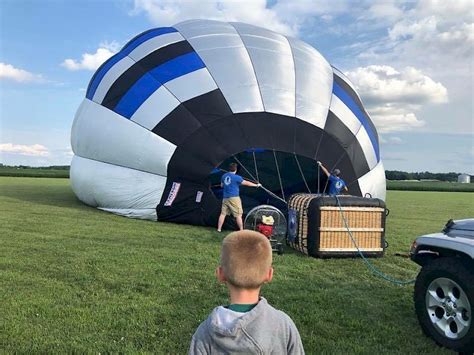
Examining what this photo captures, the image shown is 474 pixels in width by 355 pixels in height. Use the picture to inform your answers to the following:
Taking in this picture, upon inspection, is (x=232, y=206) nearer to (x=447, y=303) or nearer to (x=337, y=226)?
(x=337, y=226)

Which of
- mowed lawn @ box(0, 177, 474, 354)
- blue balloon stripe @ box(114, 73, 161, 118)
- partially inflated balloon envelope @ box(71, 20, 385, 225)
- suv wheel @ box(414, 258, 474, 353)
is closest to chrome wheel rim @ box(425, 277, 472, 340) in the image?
suv wheel @ box(414, 258, 474, 353)

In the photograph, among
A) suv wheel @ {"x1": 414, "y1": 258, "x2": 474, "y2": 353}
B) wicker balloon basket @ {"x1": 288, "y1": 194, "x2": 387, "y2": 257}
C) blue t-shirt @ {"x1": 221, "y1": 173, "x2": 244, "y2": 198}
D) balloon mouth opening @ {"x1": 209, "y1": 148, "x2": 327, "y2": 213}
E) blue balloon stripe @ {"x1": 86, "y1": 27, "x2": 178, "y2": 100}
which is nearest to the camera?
suv wheel @ {"x1": 414, "y1": 258, "x2": 474, "y2": 353}

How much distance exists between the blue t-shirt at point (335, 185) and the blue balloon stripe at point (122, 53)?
4919mm

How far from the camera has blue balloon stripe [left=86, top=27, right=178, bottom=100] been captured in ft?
37.0

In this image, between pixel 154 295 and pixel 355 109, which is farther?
pixel 355 109

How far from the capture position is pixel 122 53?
1146 centimetres

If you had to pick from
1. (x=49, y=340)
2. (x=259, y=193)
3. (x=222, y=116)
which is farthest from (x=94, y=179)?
(x=49, y=340)

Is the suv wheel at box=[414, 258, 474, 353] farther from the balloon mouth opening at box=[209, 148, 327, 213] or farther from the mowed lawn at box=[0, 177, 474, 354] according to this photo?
the balloon mouth opening at box=[209, 148, 327, 213]

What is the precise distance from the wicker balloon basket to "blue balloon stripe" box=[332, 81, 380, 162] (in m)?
3.66

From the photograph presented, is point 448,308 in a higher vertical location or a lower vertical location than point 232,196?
lower

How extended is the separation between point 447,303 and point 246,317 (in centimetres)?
252

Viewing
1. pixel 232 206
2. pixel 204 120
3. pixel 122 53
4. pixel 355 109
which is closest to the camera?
pixel 232 206

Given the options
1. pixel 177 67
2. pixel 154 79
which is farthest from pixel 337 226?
pixel 154 79

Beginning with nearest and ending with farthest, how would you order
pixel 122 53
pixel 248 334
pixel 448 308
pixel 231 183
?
pixel 248 334
pixel 448 308
pixel 231 183
pixel 122 53
